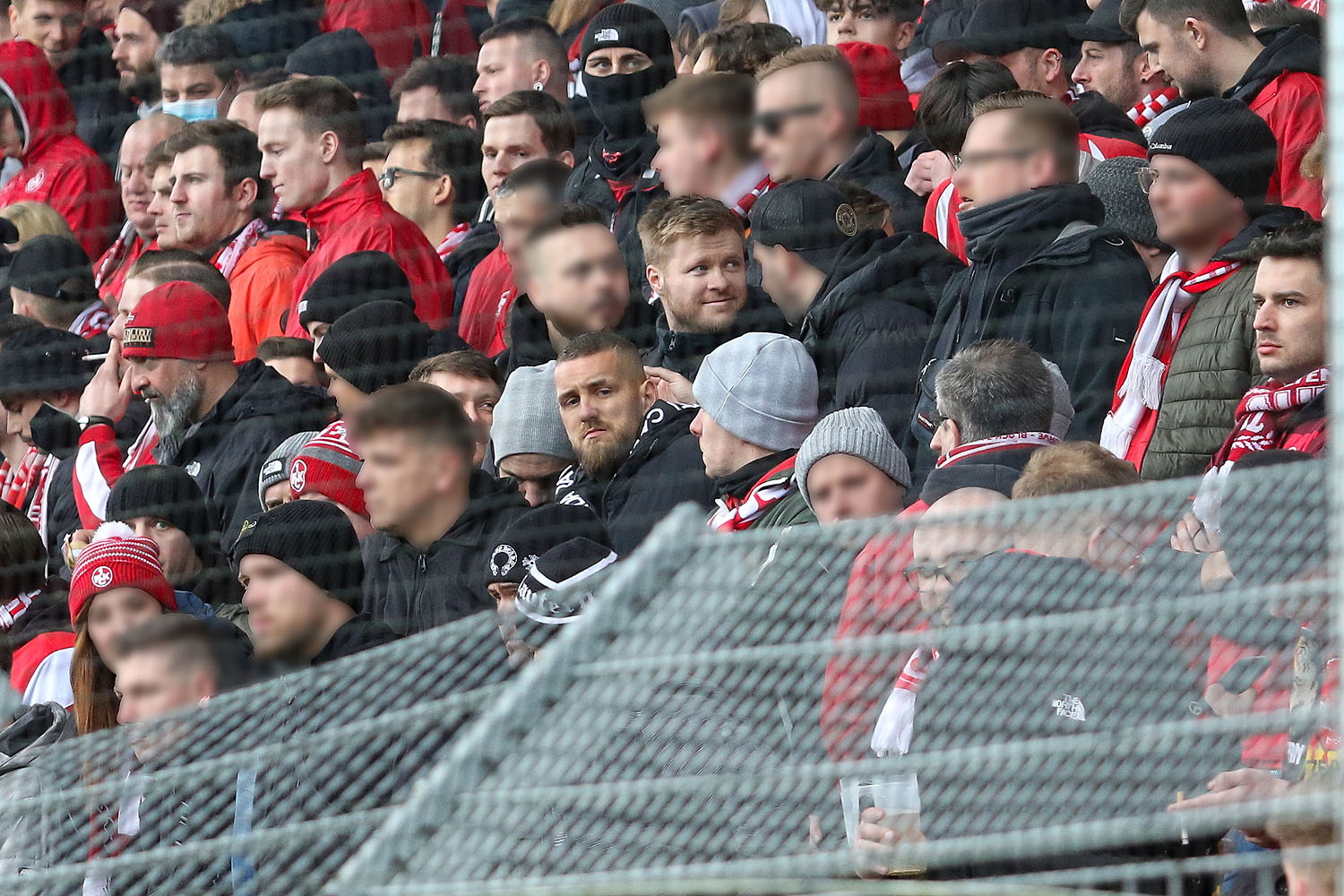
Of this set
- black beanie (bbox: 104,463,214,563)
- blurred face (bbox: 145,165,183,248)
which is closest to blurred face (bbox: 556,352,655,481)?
black beanie (bbox: 104,463,214,563)

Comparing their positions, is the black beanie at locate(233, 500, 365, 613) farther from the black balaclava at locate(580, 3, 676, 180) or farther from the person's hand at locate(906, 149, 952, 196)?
the black balaclava at locate(580, 3, 676, 180)

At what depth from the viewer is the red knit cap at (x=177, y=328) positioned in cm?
627

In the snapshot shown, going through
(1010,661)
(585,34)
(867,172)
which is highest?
Result: (585,34)

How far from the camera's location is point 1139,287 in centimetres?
449

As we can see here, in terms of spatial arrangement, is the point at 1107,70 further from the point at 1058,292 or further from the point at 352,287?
the point at 352,287

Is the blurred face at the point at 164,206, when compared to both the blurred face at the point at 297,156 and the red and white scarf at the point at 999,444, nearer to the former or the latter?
the blurred face at the point at 297,156

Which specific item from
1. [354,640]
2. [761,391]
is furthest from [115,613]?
[761,391]

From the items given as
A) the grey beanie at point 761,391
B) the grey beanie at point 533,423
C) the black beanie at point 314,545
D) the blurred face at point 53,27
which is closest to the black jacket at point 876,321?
the grey beanie at point 761,391

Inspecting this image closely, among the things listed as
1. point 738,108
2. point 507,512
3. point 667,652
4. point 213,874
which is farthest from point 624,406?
point 667,652

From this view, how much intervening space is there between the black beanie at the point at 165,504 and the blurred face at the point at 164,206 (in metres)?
2.37

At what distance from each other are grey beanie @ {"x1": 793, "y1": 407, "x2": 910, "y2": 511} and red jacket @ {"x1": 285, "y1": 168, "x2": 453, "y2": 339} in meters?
2.69

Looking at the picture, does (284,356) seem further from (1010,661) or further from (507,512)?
(1010,661)

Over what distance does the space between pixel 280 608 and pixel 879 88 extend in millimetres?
2883

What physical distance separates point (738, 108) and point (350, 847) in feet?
10.4
